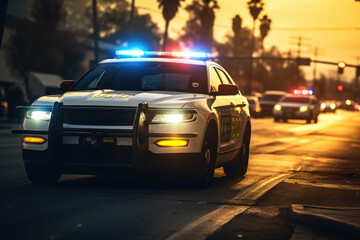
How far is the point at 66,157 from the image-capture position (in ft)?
31.6

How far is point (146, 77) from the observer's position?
11.2 m

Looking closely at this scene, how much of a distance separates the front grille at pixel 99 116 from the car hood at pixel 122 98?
9 centimetres

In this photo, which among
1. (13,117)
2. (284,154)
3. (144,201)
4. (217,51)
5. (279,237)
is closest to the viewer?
(279,237)

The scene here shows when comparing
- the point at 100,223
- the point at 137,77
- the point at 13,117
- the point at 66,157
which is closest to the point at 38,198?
the point at 66,157

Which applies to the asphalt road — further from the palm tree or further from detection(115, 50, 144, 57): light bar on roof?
the palm tree

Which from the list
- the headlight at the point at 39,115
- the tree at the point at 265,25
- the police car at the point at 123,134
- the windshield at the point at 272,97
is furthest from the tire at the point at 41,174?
the tree at the point at 265,25

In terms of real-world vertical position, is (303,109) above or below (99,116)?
below

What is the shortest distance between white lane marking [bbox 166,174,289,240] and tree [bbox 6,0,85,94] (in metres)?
55.4

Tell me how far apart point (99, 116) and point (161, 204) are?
61.8 inches

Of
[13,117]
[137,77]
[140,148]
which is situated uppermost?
[137,77]

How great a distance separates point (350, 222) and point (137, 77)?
15.6 feet

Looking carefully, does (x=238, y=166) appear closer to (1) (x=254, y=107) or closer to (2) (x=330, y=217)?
(2) (x=330, y=217)

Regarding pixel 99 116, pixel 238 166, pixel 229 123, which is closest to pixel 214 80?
pixel 229 123

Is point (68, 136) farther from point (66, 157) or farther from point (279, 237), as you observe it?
point (279, 237)
